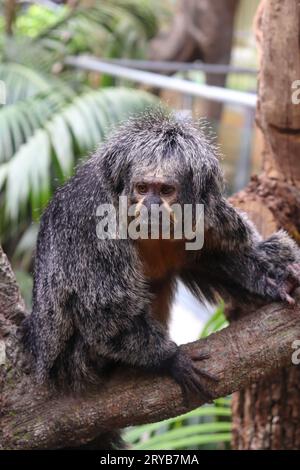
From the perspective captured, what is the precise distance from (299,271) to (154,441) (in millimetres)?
1287

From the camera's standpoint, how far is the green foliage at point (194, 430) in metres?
3.08

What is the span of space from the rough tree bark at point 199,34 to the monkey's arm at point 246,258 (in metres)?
5.45

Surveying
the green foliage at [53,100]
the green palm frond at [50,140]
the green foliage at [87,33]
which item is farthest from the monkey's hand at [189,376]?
the green foliage at [87,33]

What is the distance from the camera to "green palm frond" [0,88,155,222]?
383cm

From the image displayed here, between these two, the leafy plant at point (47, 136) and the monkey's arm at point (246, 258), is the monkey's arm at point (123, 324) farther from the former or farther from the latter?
the leafy plant at point (47, 136)

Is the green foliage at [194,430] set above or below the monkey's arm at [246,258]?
below

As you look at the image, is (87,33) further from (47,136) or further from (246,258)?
(246,258)

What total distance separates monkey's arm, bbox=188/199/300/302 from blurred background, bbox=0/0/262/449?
37 cm

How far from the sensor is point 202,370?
6.87ft

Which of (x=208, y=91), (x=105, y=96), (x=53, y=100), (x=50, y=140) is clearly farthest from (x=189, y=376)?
(x=53, y=100)

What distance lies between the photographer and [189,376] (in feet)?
6.79

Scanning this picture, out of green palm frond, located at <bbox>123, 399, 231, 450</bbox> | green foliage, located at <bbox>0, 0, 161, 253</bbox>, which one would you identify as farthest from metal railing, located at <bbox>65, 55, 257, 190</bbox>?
green palm frond, located at <bbox>123, 399, 231, 450</bbox>

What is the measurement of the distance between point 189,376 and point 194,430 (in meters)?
1.15

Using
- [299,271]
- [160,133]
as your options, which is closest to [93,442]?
[299,271]
